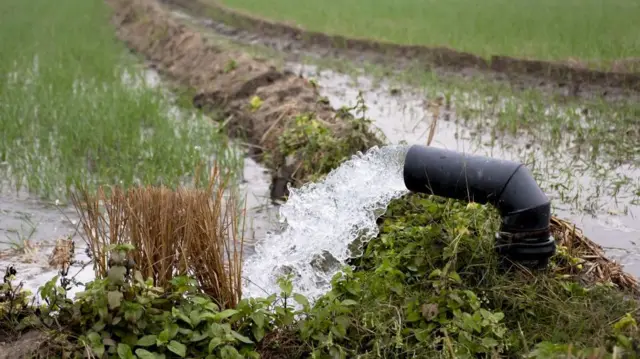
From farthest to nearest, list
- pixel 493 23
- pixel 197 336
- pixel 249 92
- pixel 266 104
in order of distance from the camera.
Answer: pixel 493 23, pixel 249 92, pixel 266 104, pixel 197 336

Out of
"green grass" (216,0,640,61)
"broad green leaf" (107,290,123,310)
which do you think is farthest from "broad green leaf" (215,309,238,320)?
"green grass" (216,0,640,61)

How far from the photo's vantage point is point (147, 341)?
2695 millimetres

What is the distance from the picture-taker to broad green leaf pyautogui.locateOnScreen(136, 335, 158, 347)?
8.81 ft

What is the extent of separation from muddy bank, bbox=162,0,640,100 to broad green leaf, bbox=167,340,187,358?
586 centimetres

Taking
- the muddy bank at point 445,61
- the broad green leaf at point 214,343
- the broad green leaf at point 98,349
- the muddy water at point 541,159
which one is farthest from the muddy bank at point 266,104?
the broad green leaf at point 98,349

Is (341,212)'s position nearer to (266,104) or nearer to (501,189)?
(501,189)

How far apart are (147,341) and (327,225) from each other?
1.41 metres

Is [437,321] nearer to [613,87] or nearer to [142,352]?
[142,352]

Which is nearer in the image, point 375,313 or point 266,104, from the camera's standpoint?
point 375,313

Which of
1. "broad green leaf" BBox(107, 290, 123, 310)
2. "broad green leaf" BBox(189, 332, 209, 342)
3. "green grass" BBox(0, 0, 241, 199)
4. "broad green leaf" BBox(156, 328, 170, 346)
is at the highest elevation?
"broad green leaf" BBox(107, 290, 123, 310)

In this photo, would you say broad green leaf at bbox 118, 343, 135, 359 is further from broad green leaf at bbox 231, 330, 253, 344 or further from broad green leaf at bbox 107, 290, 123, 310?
broad green leaf at bbox 231, 330, 253, 344

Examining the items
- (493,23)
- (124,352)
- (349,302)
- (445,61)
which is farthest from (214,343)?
(493,23)

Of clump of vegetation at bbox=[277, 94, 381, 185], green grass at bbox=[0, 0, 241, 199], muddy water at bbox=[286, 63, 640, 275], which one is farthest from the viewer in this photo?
green grass at bbox=[0, 0, 241, 199]

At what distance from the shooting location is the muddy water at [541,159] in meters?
4.55
